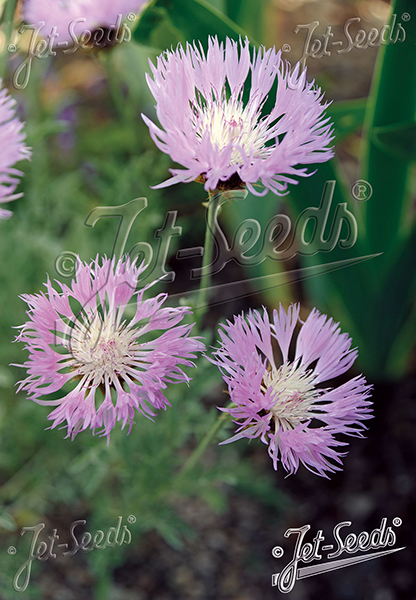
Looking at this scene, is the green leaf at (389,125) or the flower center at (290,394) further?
the green leaf at (389,125)

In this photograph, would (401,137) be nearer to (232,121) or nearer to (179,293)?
(232,121)

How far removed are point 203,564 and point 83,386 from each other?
2.27ft

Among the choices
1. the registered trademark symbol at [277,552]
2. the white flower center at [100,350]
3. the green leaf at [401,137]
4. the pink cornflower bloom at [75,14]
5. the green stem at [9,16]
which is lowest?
the registered trademark symbol at [277,552]

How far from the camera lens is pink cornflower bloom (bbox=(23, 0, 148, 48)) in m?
0.67

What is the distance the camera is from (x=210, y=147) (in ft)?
1.10

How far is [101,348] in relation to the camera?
0.37m

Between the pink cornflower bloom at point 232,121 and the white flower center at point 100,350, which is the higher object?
the pink cornflower bloom at point 232,121

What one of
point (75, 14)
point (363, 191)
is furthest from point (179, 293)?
point (75, 14)

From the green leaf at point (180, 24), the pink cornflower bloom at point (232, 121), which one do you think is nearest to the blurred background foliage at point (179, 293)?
the green leaf at point (180, 24)

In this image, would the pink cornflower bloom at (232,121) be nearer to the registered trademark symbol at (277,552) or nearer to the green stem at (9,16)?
the green stem at (9,16)

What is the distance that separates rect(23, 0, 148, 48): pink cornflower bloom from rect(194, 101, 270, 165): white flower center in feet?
1.16

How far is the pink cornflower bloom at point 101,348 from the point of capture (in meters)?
0.34

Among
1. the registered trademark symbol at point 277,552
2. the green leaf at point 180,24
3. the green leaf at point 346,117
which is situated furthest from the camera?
the green leaf at point 346,117

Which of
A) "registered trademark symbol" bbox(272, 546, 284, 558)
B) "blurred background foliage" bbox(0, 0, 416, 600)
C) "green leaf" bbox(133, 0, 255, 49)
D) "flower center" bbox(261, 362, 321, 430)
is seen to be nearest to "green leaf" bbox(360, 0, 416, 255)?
"blurred background foliage" bbox(0, 0, 416, 600)
